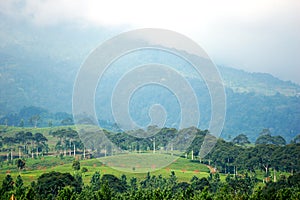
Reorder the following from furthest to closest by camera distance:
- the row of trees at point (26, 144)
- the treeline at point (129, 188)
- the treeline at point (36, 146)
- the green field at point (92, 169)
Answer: the row of trees at point (26, 144) → the treeline at point (36, 146) → the green field at point (92, 169) → the treeline at point (129, 188)

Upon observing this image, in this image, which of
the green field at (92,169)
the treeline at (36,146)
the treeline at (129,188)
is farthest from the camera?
the treeline at (36,146)

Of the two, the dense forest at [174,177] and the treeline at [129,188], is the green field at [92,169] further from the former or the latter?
Answer: the treeline at [129,188]

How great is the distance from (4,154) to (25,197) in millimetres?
47244

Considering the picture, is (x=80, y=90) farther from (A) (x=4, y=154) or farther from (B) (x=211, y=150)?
(A) (x=4, y=154)

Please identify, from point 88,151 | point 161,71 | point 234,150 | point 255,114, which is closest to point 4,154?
point 88,151

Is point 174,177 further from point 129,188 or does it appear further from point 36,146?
point 36,146

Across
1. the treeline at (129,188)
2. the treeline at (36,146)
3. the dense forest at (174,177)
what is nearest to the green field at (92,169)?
the dense forest at (174,177)

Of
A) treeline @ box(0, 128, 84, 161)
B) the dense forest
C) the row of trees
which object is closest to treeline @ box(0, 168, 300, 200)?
the dense forest

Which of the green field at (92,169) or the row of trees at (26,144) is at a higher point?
the row of trees at (26,144)

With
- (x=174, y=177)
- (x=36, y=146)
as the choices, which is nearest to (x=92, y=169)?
(x=174, y=177)

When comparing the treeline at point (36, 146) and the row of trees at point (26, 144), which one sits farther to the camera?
the row of trees at point (26, 144)

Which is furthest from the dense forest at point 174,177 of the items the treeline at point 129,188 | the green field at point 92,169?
the green field at point 92,169

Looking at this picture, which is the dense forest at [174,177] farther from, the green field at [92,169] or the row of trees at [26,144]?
the green field at [92,169]

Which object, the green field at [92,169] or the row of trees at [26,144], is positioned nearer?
the green field at [92,169]
